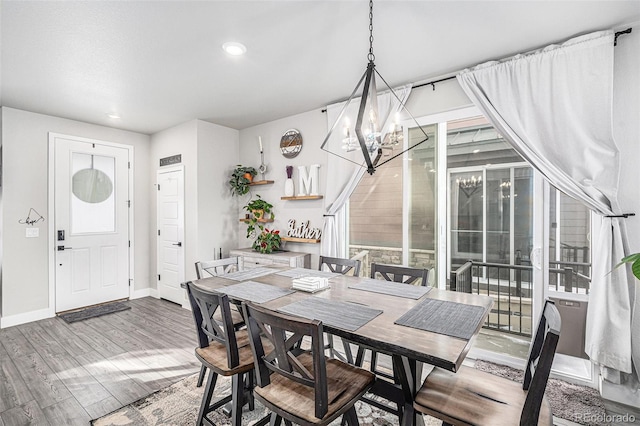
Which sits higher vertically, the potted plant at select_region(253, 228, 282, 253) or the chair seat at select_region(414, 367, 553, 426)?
the potted plant at select_region(253, 228, 282, 253)

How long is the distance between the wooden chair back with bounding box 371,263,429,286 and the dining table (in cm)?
23

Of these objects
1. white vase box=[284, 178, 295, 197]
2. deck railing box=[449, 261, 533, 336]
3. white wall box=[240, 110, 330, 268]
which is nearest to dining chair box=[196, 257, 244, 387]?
white wall box=[240, 110, 330, 268]

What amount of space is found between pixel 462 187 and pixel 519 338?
1671mm

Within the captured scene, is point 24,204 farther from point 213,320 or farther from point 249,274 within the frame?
point 213,320

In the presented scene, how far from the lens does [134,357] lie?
3.12 metres

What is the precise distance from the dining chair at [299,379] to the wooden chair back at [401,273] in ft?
3.33

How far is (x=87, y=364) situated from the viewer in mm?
2988

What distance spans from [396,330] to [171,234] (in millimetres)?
4467

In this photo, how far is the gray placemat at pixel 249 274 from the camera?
259cm

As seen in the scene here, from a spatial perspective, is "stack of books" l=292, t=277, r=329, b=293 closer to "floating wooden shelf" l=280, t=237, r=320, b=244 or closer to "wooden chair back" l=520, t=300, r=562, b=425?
"wooden chair back" l=520, t=300, r=562, b=425

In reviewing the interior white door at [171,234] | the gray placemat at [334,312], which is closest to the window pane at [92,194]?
the interior white door at [171,234]

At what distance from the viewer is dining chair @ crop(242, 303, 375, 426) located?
1.29m

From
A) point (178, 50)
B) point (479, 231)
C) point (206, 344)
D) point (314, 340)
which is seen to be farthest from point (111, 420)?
point (479, 231)

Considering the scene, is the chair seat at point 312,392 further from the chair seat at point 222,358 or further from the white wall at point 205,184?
the white wall at point 205,184
